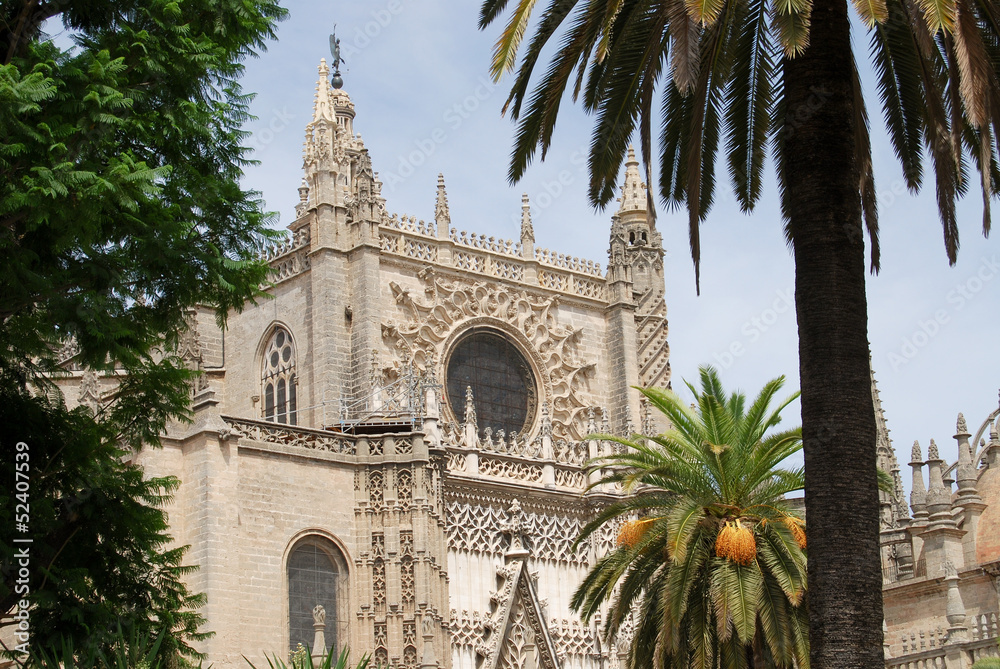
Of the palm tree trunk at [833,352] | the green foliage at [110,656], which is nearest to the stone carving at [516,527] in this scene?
the green foliage at [110,656]

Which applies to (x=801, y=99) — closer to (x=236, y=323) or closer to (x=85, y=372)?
(x=85, y=372)

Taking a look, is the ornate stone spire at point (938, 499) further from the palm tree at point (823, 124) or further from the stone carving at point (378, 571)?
the palm tree at point (823, 124)

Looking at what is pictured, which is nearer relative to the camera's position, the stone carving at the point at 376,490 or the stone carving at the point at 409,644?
the stone carving at the point at 409,644

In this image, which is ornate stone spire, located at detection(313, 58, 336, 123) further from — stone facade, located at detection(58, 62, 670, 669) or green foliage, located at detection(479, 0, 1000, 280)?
green foliage, located at detection(479, 0, 1000, 280)

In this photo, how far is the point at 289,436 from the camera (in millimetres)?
30188

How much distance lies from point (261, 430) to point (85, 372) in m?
4.82

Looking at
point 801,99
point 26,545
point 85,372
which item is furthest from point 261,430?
point 801,99

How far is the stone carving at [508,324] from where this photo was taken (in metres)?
37.1

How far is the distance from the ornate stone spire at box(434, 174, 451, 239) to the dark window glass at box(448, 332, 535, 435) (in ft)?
9.11

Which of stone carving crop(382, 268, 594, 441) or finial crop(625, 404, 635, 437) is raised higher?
stone carving crop(382, 268, 594, 441)

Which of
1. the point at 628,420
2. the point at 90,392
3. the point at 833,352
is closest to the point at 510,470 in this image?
the point at 628,420

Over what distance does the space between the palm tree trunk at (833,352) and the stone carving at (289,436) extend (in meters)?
17.0

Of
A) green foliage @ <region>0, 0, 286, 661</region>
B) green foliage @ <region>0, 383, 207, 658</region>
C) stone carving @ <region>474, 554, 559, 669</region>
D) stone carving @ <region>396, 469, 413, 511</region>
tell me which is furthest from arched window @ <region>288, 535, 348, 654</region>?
green foliage @ <region>0, 383, 207, 658</region>

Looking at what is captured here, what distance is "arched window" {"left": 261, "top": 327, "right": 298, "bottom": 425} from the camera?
3712 centimetres
